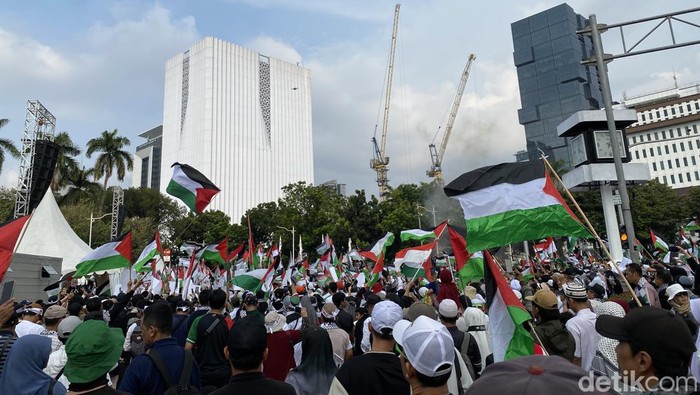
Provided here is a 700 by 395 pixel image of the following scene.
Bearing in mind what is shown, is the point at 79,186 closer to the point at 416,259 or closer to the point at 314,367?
the point at 416,259

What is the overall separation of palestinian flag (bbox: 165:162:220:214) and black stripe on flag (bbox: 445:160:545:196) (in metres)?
7.83

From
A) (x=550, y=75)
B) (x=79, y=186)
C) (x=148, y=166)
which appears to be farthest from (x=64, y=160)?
(x=550, y=75)

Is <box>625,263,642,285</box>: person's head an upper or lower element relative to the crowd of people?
upper

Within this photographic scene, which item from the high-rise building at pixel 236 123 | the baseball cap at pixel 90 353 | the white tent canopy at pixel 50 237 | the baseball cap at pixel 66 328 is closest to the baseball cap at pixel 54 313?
the baseball cap at pixel 66 328

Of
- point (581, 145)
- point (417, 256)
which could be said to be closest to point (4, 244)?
point (417, 256)

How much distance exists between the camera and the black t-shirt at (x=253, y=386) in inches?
119

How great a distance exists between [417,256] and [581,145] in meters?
25.6

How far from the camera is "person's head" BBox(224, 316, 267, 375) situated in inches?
126

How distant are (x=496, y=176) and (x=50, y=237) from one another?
2341 centimetres

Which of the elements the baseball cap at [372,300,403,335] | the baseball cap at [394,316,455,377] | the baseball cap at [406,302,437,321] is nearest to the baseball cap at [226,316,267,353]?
the baseball cap at [394,316,455,377]

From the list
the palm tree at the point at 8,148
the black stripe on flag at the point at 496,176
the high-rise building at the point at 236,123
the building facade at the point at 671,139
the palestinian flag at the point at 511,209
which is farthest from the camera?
the building facade at the point at 671,139

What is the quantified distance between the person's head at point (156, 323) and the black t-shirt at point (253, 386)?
5.18ft

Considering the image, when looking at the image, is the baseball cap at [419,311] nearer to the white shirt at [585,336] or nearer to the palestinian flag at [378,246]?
the white shirt at [585,336]

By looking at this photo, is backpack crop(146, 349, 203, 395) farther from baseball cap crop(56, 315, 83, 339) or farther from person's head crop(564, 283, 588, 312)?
person's head crop(564, 283, 588, 312)
